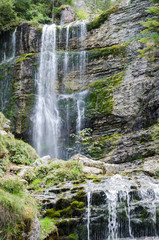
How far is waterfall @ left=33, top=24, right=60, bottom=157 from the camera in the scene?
17.3 meters

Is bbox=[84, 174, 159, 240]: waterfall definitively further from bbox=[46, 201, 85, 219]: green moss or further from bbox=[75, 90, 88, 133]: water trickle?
bbox=[75, 90, 88, 133]: water trickle

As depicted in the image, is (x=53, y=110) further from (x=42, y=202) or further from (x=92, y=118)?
(x=42, y=202)

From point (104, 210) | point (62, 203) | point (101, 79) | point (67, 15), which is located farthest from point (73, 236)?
point (67, 15)

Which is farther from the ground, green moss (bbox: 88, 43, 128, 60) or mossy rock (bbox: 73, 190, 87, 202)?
green moss (bbox: 88, 43, 128, 60)

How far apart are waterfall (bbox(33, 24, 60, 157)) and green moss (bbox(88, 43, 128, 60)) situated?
3.37 meters

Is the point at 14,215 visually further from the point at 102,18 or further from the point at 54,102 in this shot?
the point at 102,18

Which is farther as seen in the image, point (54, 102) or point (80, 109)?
point (54, 102)

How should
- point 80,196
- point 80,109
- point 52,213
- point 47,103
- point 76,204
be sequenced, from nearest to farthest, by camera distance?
point 52,213
point 76,204
point 80,196
point 80,109
point 47,103

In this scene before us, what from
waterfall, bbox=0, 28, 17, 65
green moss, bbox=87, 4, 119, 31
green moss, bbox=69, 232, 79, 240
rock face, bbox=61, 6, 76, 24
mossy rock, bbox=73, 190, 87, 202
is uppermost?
rock face, bbox=61, 6, 76, 24

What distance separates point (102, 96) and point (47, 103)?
4523 millimetres

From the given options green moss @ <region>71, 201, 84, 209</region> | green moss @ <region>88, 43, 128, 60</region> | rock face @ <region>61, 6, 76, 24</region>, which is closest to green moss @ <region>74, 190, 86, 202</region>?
green moss @ <region>71, 201, 84, 209</region>

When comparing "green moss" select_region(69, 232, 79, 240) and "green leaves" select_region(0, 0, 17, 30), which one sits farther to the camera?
"green leaves" select_region(0, 0, 17, 30)

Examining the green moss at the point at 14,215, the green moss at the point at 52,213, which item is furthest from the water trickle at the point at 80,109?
the green moss at the point at 14,215

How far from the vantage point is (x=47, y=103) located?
18844 mm
